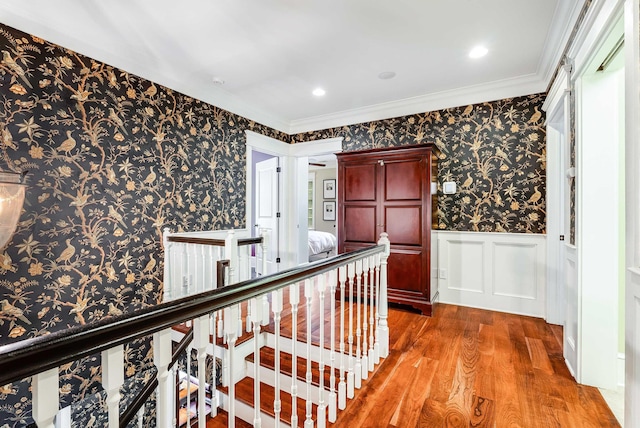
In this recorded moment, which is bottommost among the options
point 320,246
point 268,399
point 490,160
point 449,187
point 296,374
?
point 268,399

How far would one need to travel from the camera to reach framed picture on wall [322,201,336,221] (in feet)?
26.4

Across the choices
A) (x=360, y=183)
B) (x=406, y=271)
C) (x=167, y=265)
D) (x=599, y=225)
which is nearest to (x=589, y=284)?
(x=599, y=225)

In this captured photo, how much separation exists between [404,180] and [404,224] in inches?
20.0

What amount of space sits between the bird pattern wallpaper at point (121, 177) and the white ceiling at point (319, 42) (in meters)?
0.18

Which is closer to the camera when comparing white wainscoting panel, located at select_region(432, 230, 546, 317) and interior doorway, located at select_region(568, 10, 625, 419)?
interior doorway, located at select_region(568, 10, 625, 419)

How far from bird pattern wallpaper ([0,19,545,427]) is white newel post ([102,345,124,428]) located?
2.16 metres

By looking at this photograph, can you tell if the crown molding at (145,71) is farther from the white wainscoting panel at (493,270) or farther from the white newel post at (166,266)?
the white wainscoting panel at (493,270)

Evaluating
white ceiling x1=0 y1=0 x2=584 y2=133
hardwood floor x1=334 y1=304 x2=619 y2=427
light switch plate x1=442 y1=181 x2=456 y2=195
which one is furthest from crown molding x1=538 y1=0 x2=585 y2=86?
hardwood floor x1=334 y1=304 x2=619 y2=427

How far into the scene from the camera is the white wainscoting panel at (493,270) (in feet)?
10.6

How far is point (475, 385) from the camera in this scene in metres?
2.02

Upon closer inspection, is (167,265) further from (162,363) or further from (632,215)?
(632,215)

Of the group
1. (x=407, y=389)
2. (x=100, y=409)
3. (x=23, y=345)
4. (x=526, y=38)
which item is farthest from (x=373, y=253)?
(x=100, y=409)

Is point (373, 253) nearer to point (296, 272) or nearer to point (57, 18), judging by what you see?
point (296, 272)

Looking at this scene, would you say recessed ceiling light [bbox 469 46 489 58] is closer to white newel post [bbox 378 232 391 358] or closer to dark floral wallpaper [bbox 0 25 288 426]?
white newel post [bbox 378 232 391 358]
